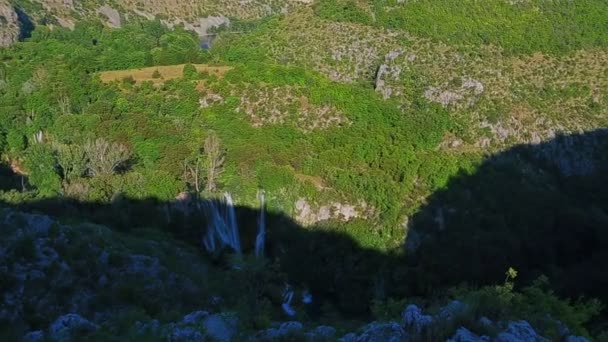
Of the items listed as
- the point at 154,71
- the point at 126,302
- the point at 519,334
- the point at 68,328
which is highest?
the point at 154,71

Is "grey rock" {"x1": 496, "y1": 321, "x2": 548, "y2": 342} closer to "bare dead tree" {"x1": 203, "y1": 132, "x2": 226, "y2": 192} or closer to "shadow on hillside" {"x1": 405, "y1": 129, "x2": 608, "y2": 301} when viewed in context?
"shadow on hillside" {"x1": 405, "y1": 129, "x2": 608, "y2": 301}

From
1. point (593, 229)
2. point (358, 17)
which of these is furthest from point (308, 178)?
point (358, 17)

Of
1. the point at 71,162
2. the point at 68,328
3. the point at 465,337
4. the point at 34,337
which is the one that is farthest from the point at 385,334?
the point at 71,162

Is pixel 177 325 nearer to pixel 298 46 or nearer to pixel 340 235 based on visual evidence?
pixel 340 235

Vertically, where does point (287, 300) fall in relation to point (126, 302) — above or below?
below

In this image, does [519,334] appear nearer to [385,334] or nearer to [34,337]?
[385,334]

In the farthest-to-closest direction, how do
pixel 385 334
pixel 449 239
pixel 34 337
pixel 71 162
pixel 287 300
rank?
pixel 449 239 < pixel 71 162 < pixel 287 300 < pixel 34 337 < pixel 385 334
